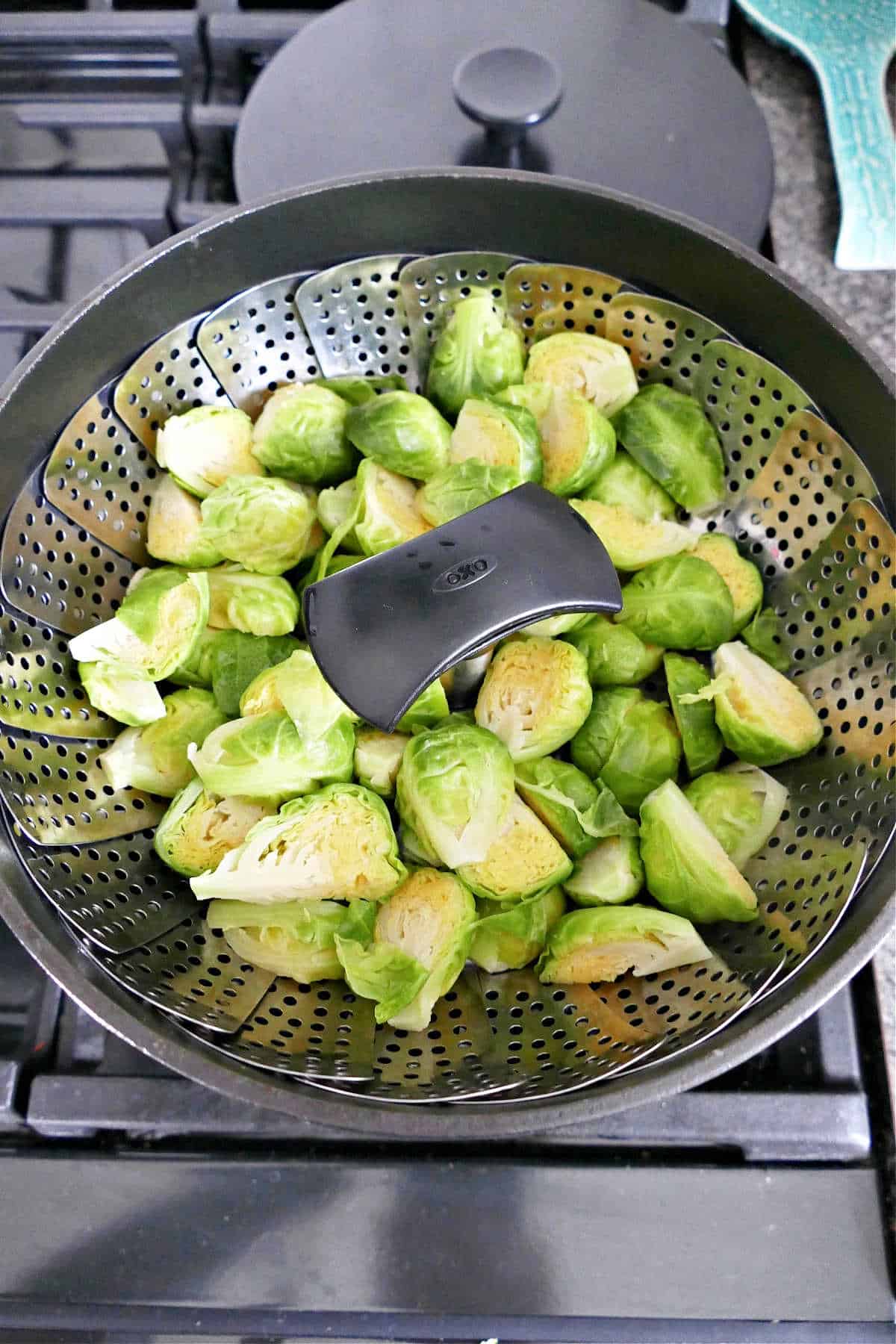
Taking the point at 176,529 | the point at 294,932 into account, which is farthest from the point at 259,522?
the point at 294,932

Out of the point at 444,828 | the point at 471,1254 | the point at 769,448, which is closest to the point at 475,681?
the point at 444,828

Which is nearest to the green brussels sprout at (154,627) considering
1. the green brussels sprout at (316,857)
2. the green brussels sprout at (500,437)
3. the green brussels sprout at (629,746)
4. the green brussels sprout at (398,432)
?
the green brussels sprout at (316,857)

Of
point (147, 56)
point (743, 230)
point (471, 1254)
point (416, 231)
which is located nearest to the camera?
point (471, 1254)

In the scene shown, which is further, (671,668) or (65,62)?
(65,62)

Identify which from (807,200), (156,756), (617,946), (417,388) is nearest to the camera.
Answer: (617,946)

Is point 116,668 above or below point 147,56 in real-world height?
below

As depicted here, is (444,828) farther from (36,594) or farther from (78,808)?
(36,594)

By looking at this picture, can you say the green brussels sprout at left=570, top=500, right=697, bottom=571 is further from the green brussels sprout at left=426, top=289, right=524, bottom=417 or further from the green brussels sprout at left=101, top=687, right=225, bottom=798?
the green brussels sprout at left=101, top=687, right=225, bottom=798

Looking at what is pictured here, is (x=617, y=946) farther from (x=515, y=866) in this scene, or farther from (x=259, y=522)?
(x=259, y=522)
